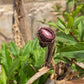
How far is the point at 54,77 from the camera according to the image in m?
0.50

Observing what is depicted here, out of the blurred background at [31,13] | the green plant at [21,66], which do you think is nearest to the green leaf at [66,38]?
the green plant at [21,66]

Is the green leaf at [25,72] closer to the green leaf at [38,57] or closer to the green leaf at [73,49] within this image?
the green leaf at [38,57]

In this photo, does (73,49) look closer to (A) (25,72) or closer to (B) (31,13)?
(A) (25,72)

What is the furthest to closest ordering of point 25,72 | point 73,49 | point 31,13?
point 31,13
point 25,72
point 73,49

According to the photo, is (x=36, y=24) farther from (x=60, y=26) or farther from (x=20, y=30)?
(x=60, y=26)

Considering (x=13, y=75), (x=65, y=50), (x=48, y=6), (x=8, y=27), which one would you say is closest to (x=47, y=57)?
(x=65, y=50)

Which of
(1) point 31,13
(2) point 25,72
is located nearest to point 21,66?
(2) point 25,72

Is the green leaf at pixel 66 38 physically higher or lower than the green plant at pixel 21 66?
higher

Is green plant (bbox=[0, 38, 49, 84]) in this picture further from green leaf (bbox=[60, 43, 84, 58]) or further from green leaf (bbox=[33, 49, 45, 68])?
green leaf (bbox=[60, 43, 84, 58])

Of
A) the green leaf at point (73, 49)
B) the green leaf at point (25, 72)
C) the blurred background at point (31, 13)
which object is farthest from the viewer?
the blurred background at point (31, 13)

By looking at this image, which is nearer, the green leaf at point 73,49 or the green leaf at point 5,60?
the green leaf at point 73,49

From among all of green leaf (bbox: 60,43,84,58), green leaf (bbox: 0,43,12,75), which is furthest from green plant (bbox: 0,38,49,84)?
green leaf (bbox: 60,43,84,58)

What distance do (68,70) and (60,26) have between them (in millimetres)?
219

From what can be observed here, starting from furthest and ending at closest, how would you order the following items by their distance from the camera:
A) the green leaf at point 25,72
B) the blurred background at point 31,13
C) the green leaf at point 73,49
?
Result: the blurred background at point 31,13
the green leaf at point 25,72
the green leaf at point 73,49
